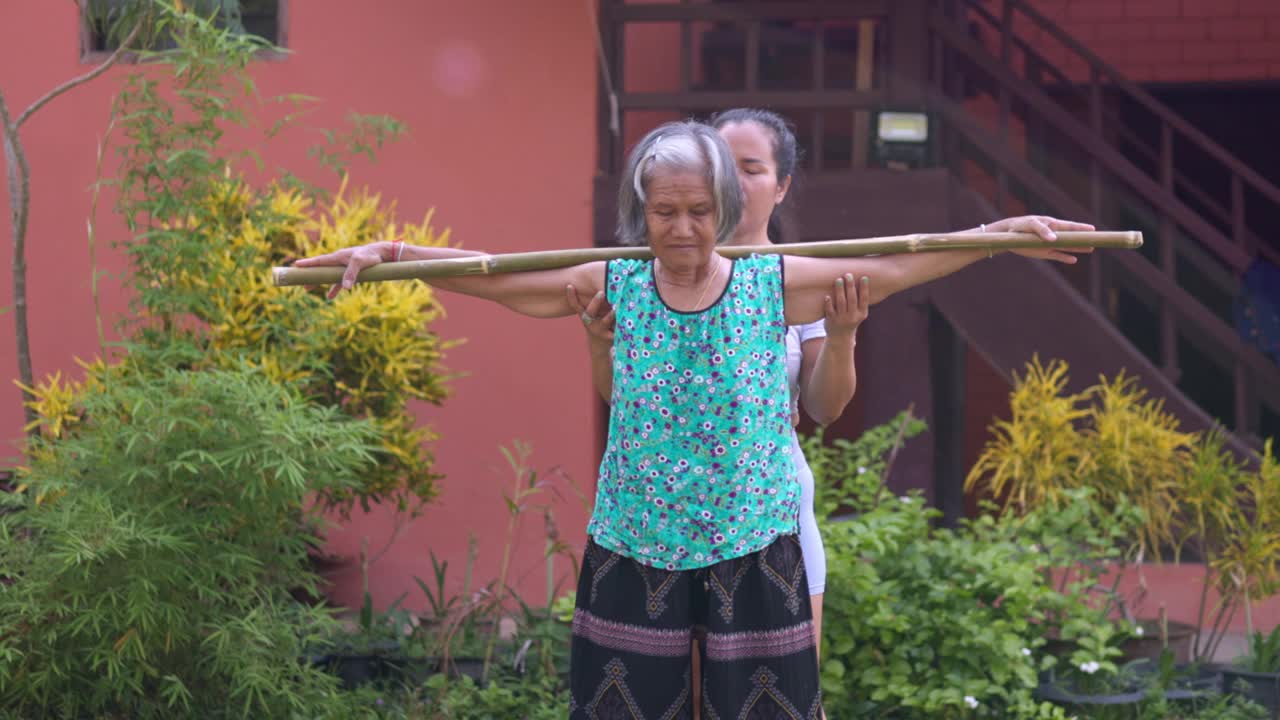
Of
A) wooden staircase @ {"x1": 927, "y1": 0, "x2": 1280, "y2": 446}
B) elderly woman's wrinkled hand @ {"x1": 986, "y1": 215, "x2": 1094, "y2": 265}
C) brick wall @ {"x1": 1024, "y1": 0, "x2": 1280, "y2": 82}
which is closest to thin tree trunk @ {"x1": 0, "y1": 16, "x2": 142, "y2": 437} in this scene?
elderly woman's wrinkled hand @ {"x1": 986, "y1": 215, "x2": 1094, "y2": 265}

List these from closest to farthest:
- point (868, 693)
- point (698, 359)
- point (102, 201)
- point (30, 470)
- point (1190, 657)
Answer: point (698, 359)
point (30, 470)
point (868, 693)
point (1190, 657)
point (102, 201)

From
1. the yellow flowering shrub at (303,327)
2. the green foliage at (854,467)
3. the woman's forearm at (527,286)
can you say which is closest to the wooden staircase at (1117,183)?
the green foliage at (854,467)

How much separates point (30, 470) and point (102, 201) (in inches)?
77.3

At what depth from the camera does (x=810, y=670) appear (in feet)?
7.01

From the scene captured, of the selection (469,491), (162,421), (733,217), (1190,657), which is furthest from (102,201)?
(1190,657)

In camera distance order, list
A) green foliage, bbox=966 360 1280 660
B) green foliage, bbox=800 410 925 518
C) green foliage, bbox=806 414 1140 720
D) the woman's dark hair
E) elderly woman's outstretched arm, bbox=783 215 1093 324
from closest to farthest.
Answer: elderly woman's outstretched arm, bbox=783 215 1093 324
the woman's dark hair
green foliage, bbox=806 414 1140 720
green foliage, bbox=800 410 925 518
green foliage, bbox=966 360 1280 660

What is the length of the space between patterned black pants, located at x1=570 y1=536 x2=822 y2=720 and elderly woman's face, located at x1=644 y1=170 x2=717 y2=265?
1.56ft

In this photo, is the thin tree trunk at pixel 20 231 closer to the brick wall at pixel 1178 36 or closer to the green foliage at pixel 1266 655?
the green foliage at pixel 1266 655

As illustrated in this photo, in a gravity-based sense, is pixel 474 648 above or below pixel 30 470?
below

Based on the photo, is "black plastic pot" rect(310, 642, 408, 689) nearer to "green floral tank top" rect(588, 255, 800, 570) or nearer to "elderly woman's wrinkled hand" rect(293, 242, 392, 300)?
"elderly woman's wrinkled hand" rect(293, 242, 392, 300)

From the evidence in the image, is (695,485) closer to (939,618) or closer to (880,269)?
(880,269)

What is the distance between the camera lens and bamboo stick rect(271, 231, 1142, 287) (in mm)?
2211

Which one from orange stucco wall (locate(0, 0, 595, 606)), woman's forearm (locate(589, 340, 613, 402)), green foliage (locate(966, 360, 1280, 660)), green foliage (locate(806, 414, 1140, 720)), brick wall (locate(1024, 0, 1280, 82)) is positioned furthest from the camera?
brick wall (locate(1024, 0, 1280, 82))

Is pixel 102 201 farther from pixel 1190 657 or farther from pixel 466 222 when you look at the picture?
pixel 1190 657
